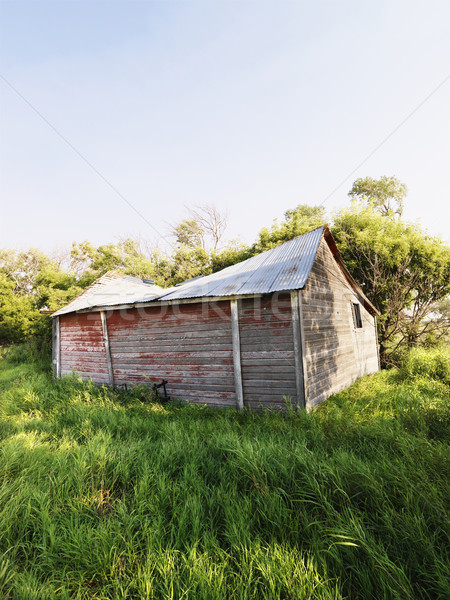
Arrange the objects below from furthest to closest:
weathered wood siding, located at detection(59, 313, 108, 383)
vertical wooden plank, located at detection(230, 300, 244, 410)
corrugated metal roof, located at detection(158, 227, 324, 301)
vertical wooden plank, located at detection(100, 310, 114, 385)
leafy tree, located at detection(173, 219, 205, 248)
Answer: leafy tree, located at detection(173, 219, 205, 248)
weathered wood siding, located at detection(59, 313, 108, 383)
vertical wooden plank, located at detection(100, 310, 114, 385)
vertical wooden plank, located at detection(230, 300, 244, 410)
corrugated metal roof, located at detection(158, 227, 324, 301)

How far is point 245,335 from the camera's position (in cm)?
690

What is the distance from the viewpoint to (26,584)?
6.61 feet

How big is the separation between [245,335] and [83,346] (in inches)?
286

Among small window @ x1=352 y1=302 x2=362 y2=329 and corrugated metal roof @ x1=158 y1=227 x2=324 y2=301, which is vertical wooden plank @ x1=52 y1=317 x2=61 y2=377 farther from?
small window @ x1=352 y1=302 x2=362 y2=329

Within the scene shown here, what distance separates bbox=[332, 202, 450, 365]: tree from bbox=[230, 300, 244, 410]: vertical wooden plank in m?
11.4

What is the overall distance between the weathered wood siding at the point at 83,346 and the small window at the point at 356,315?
33.2 ft

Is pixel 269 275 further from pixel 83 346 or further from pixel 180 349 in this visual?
pixel 83 346

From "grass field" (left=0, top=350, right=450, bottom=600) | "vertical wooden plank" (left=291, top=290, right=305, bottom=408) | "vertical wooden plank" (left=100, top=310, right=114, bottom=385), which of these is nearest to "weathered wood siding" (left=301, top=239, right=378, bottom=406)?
"vertical wooden plank" (left=291, top=290, right=305, bottom=408)

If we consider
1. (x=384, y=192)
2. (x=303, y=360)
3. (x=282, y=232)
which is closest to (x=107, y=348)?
(x=303, y=360)

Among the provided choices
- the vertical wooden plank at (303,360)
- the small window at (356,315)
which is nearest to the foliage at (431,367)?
Result: the small window at (356,315)

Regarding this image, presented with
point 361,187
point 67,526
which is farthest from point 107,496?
point 361,187

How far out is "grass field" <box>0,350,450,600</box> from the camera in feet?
6.50

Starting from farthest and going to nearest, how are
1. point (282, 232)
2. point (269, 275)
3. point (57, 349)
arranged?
1. point (282, 232)
2. point (57, 349)
3. point (269, 275)

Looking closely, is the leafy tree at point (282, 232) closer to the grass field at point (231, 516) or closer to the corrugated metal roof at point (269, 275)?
the corrugated metal roof at point (269, 275)
